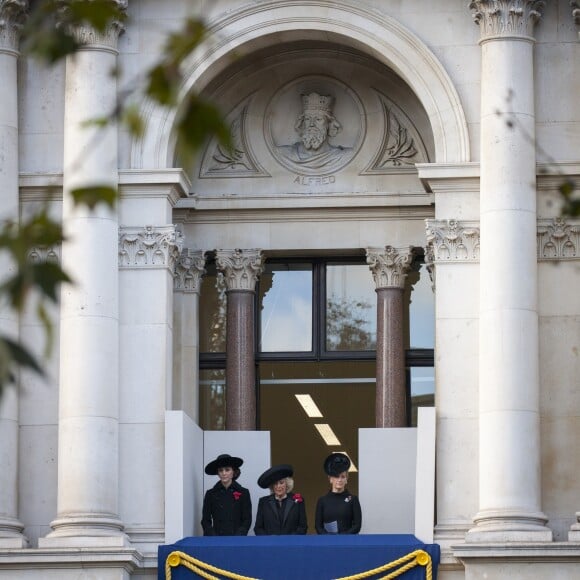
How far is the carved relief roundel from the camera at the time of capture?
1222 inches

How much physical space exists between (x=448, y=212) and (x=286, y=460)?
6.86m

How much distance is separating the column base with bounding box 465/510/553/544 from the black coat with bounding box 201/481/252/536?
3175mm

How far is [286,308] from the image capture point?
3178 centimetres

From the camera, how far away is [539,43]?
28.8 m

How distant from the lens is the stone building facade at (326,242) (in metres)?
27.4

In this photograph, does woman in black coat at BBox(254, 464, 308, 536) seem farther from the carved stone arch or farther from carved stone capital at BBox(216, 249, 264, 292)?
the carved stone arch

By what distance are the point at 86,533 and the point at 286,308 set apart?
6.01 m

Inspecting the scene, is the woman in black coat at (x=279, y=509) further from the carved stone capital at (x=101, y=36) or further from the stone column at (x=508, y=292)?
the carved stone capital at (x=101, y=36)

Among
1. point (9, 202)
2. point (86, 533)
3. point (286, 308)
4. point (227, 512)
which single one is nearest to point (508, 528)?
point (227, 512)

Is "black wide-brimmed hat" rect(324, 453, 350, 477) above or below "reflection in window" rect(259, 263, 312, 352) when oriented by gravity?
below

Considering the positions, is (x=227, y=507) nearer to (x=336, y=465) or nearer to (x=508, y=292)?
(x=336, y=465)

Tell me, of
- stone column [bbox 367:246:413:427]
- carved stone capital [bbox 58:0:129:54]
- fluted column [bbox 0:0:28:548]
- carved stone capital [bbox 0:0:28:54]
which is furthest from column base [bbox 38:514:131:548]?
carved stone capital [bbox 0:0:28:54]

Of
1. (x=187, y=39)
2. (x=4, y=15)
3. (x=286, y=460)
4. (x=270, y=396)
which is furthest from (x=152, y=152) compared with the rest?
(x=187, y=39)

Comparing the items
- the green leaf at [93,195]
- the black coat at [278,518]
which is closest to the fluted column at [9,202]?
the black coat at [278,518]
